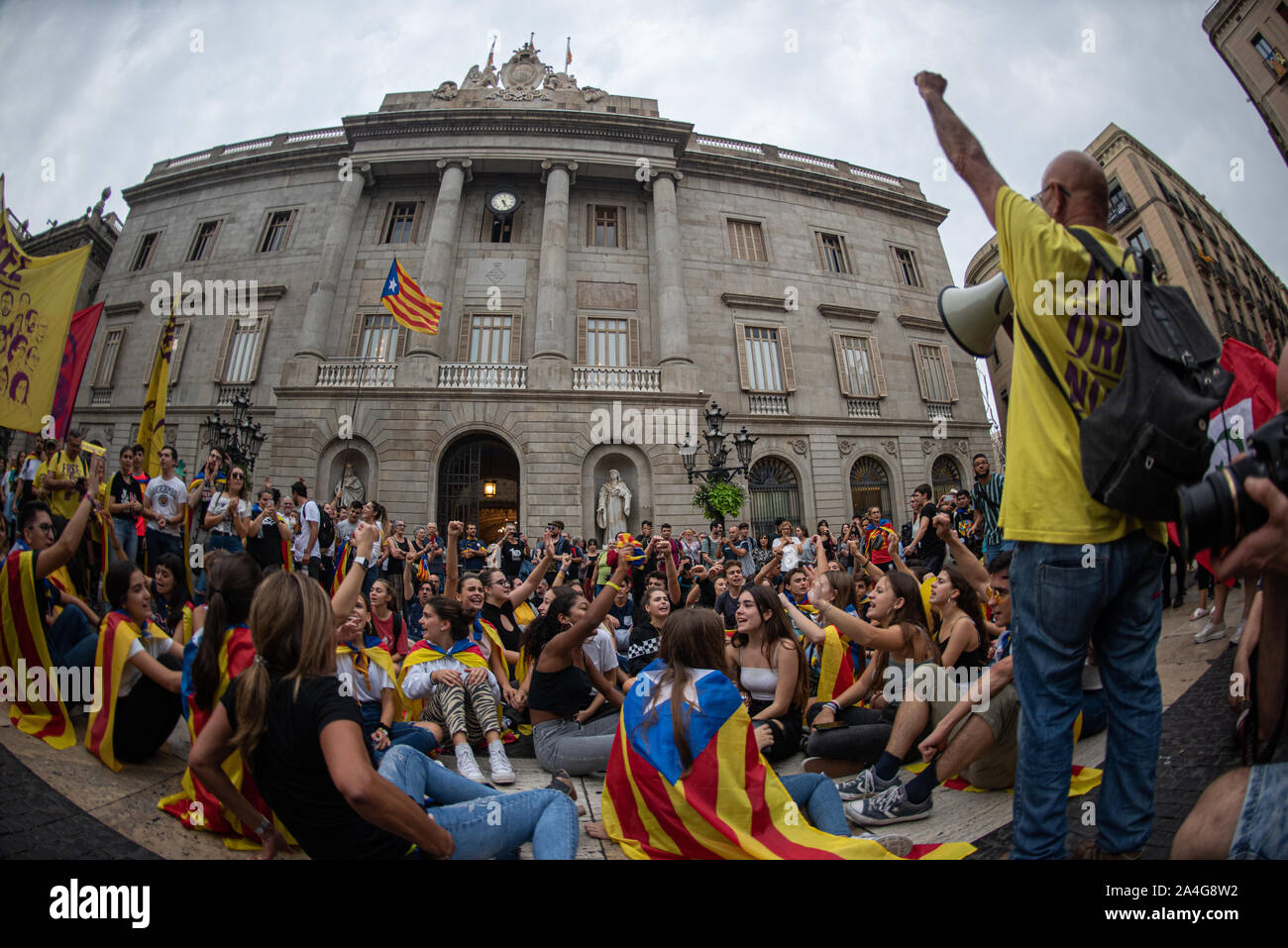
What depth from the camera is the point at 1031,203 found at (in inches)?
81.9

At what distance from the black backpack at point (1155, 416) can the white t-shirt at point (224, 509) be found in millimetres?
8840

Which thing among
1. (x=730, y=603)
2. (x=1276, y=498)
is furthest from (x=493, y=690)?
(x=1276, y=498)

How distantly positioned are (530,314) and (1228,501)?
19.3 metres

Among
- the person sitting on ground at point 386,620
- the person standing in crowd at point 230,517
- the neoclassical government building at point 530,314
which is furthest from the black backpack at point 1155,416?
the neoclassical government building at point 530,314

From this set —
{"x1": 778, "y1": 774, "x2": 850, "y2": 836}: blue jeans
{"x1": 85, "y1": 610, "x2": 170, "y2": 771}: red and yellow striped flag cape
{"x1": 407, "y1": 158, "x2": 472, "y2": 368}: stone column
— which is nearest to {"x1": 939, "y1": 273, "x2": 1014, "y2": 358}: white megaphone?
{"x1": 778, "y1": 774, "x2": 850, "y2": 836}: blue jeans

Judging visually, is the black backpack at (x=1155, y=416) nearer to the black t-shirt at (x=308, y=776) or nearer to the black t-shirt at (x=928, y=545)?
the black t-shirt at (x=308, y=776)

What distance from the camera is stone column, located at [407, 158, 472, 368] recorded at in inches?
663

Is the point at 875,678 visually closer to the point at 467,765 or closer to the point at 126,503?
the point at 467,765

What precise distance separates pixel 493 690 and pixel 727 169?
23335 mm

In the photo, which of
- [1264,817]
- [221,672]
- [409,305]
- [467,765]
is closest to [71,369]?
[409,305]

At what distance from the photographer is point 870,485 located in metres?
20.2

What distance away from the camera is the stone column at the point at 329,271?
1740cm

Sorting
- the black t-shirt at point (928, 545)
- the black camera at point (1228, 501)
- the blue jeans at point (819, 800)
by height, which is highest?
the black t-shirt at point (928, 545)

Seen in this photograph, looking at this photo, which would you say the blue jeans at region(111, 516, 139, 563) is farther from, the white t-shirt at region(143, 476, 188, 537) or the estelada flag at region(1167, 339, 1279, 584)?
the estelada flag at region(1167, 339, 1279, 584)
